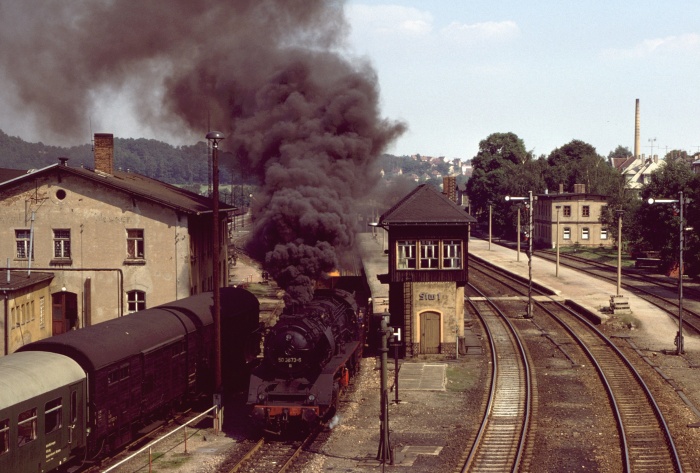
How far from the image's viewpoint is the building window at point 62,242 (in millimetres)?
37281

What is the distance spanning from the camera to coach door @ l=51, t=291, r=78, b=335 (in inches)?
1464

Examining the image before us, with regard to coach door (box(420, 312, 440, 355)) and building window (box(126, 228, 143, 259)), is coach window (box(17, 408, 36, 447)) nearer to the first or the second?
building window (box(126, 228, 143, 259))

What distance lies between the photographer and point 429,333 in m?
36.4

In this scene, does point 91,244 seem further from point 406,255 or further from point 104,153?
point 406,255

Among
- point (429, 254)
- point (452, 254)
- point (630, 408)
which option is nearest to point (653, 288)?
point (452, 254)

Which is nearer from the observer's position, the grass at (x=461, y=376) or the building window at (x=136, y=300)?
the grass at (x=461, y=376)

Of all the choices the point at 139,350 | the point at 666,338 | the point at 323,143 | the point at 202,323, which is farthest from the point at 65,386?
the point at 666,338

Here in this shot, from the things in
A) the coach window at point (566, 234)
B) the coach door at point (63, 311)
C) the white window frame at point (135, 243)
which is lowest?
the coach door at point (63, 311)

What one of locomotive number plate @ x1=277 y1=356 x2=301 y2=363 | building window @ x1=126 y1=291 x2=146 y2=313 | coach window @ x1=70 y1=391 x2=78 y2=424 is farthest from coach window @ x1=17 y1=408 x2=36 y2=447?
building window @ x1=126 y1=291 x2=146 y2=313

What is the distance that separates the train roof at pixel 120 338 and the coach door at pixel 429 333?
13.0 meters

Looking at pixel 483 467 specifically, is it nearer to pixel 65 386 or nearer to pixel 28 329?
pixel 65 386

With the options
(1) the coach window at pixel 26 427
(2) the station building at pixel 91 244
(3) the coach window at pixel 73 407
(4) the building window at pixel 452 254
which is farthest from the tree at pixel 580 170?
(1) the coach window at pixel 26 427

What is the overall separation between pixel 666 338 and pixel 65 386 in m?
31.7

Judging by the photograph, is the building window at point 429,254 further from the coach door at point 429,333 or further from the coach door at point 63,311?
the coach door at point 63,311
